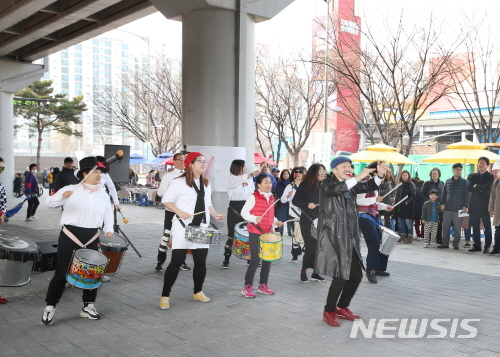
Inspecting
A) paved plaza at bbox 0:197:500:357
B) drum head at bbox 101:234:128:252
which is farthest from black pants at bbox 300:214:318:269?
drum head at bbox 101:234:128:252

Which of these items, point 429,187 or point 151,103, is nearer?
point 429,187

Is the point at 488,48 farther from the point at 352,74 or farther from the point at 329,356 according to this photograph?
the point at 329,356

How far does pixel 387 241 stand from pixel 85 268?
4515 millimetres

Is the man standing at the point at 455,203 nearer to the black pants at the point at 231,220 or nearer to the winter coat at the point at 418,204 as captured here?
the winter coat at the point at 418,204

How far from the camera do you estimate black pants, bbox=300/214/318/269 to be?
7.85 metres

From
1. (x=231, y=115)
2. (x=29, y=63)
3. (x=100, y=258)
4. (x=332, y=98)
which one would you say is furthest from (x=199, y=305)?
(x=29, y=63)

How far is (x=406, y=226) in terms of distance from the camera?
1269cm

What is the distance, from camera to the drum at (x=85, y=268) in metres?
5.39

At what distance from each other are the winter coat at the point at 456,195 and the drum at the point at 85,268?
28.1 ft

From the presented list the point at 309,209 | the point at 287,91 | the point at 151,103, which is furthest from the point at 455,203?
the point at 151,103

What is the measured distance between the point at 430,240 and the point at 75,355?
9.20m

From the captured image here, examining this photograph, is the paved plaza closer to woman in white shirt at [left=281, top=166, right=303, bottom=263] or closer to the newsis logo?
the newsis logo

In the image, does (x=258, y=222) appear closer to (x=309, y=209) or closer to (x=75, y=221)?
(x=309, y=209)

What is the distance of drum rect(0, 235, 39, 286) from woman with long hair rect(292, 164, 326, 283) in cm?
380
